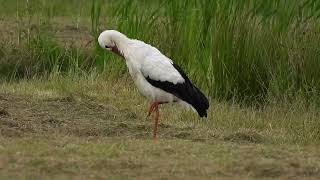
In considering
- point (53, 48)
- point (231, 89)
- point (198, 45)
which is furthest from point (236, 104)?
point (53, 48)

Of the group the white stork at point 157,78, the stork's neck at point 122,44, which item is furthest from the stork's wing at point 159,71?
the stork's neck at point 122,44

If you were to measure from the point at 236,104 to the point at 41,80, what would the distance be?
8.41 ft

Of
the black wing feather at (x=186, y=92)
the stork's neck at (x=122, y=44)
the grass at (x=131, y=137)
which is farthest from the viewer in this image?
the stork's neck at (x=122, y=44)

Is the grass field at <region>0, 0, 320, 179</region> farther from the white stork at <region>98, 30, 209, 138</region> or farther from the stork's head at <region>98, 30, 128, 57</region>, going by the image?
the stork's head at <region>98, 30, 128, 57</region>

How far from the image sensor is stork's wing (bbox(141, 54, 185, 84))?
734cm

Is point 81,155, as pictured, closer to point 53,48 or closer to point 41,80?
point 41,80

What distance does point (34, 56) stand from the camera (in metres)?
11.9

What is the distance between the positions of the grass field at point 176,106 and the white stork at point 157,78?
309mm

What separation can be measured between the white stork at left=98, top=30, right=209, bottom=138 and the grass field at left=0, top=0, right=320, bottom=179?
0.31 m

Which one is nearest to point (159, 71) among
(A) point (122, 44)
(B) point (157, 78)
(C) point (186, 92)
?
(B) point (157, 78)

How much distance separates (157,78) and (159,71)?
0.06 m

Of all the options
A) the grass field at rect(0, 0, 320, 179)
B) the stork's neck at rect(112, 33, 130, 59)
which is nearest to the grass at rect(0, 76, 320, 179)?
the grass field at rect(0, 0, 320, 179)

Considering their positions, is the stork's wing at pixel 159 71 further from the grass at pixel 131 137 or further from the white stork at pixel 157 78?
the grass at pixel 131 137

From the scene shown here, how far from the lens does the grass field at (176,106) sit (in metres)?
6.12
